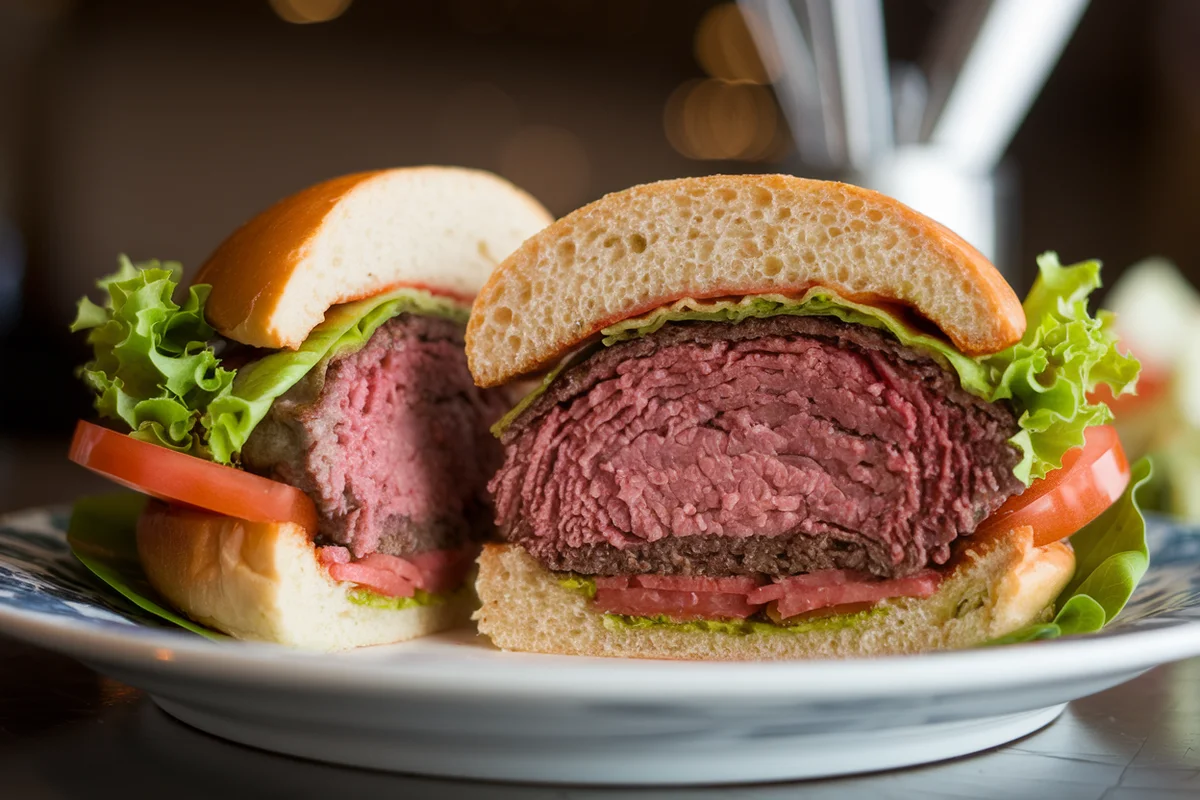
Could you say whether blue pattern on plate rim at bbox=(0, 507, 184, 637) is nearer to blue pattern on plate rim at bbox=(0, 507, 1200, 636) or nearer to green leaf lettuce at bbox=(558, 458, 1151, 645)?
blue pattern on plate rim at bbox=(0, 507, 1200, 636)

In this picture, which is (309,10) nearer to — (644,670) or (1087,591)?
(1087,591)

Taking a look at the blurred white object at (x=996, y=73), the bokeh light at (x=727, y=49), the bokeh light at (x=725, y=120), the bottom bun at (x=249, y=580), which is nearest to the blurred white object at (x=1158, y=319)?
the blurred white object at (x=996, y=73)

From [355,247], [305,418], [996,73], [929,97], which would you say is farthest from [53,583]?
[929,97]

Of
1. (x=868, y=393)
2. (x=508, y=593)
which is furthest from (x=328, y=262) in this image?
(x=868, y=393)

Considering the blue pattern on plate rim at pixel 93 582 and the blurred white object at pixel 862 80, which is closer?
the blue pattern on plate rim at pixel 93 582

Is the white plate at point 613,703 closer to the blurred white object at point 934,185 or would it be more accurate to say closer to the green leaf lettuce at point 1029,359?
the green leaf lettuce at point 1029,359

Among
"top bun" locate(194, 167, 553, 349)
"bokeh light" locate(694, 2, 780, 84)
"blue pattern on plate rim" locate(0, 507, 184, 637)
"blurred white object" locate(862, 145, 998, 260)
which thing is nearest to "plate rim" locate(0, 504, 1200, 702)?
"blue pattern on plate rim" locate(0, 507, 184, 637)
